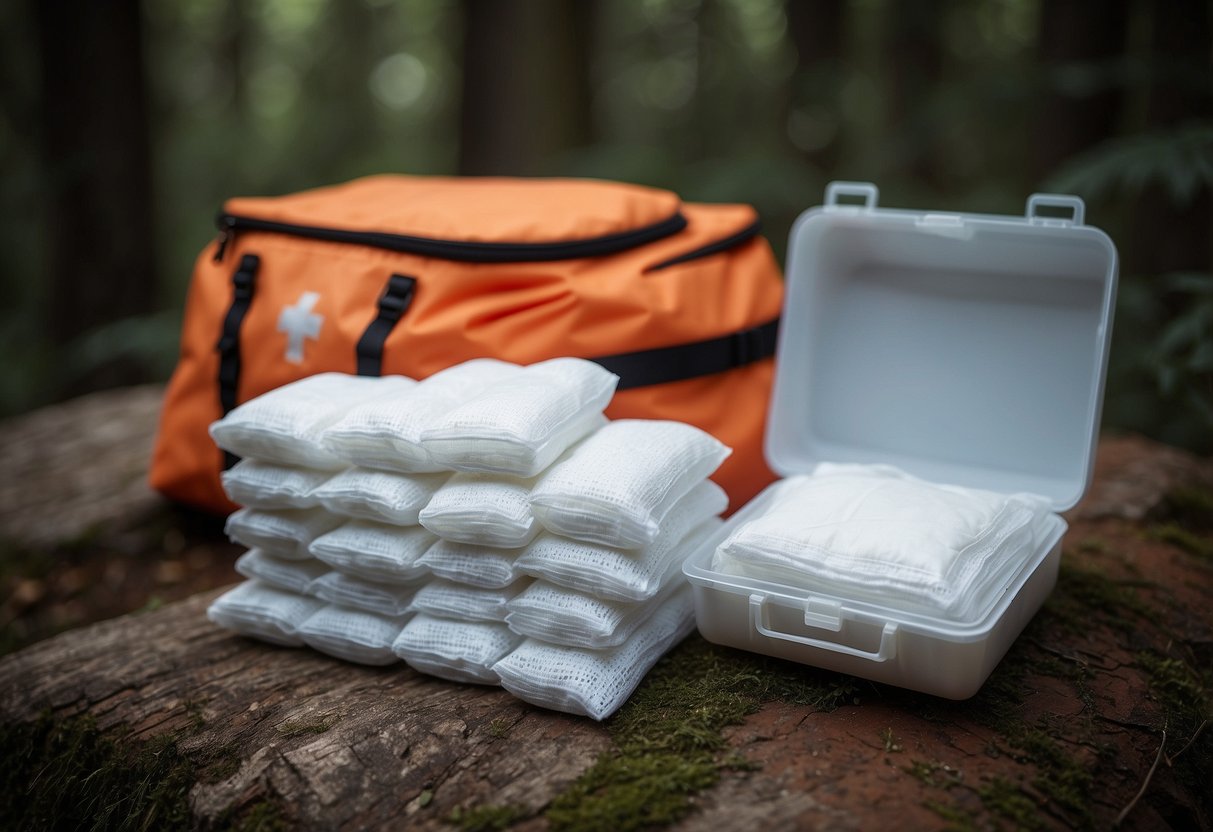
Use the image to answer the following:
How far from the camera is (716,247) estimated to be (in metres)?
2.56

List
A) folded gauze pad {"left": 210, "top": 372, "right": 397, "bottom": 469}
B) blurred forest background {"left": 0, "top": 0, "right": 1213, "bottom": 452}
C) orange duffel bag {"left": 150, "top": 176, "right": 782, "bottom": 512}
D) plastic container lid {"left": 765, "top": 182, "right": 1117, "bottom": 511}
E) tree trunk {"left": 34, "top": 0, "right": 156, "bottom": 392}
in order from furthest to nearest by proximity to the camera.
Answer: tree trunk {"left": 34, "top": 0, "right": 156, "bottom": 392}, blurred forest background {"left": 0, "top": 0, "right": 1213, "bottom": 452}, orange duffel bag {"left": 150, "top": 176, "right": 782, "bottom": 512}, plastic container lid {"left": 765, "top": 182, "right": 1117, "bottom": 511}, folded gauze pad {"left": 210, "top": 372, "right": 397, "bottom": 469}

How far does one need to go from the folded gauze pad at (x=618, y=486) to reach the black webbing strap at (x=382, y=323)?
2.49ft

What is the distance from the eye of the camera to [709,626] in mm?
1865

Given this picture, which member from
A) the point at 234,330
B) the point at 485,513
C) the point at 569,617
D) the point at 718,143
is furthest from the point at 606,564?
the point at 718,143

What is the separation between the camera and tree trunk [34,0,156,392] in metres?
5.21


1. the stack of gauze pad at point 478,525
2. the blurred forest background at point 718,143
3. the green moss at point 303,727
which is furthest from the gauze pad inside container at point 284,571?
the blurred forest background at point 718,143

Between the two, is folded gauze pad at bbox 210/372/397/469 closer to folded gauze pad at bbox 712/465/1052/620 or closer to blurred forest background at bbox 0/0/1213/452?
folded gauze pad at bbox 712/465/1052/620

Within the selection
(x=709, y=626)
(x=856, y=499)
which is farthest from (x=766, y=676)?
(x=856, y=499)

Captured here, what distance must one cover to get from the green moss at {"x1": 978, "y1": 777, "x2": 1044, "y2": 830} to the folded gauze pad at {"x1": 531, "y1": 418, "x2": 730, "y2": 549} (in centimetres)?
73

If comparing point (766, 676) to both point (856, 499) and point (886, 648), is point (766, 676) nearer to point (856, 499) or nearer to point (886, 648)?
point (886, 648)

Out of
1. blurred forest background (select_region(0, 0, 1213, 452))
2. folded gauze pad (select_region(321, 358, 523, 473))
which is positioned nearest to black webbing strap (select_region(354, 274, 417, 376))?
folded gauze pad (select_region(321, 358, 523, 473))

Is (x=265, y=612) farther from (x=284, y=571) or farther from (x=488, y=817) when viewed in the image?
(x=488, y=817)

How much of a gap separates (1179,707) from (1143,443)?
6.19 feet

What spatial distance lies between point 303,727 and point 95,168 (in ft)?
15.9
